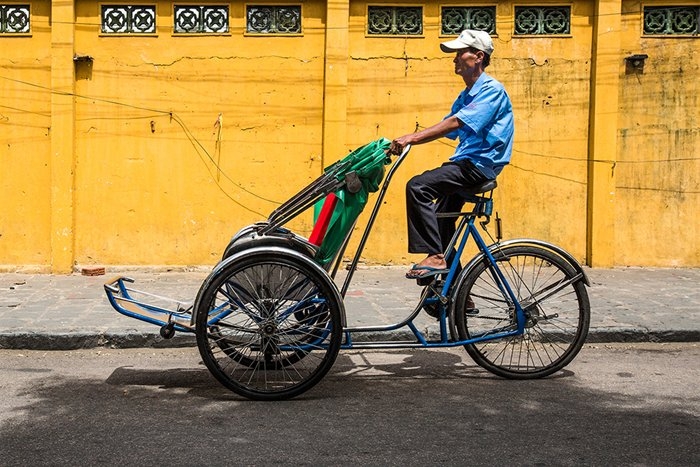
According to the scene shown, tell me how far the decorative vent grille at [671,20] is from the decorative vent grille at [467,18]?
71.0 inches

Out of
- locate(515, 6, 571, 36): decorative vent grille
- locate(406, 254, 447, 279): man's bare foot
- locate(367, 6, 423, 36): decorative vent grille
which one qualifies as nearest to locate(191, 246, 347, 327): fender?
locate(406, 254, 447, 279): man's bare foot

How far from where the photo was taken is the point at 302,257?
5277 mm

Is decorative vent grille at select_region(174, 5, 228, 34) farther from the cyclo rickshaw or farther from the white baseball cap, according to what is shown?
the white baseball cap

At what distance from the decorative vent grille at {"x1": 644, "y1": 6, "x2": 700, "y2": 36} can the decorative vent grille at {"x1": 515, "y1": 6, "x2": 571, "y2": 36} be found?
0.94m

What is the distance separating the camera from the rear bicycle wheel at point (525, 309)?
576 centimetres

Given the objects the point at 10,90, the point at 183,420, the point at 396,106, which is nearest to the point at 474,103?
the point at 183,420

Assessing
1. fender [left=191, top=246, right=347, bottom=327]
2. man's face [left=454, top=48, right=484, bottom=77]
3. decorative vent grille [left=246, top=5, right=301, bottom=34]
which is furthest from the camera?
decorative vent grille [left=246, top=5, right=301, bottom=34]

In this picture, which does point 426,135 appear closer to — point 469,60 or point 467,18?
point 469,60

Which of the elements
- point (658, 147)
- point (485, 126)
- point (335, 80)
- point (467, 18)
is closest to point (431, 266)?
point (485, 126)

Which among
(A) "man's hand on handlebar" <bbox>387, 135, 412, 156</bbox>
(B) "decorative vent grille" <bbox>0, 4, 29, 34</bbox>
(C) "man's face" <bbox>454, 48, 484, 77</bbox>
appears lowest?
(A) "man's hand on handlebar" <bbox>387, 135, 412, 156</bbox>

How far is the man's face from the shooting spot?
5789mm

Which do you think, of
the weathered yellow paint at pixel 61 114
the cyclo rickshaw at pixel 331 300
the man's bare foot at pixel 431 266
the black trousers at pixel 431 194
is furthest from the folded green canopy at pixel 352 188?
the weathered yellow paint at pixel 61 114

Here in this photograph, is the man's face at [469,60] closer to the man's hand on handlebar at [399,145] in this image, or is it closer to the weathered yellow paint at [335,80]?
the man's hand on handlebar at [399,145]

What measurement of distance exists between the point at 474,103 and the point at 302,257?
1.39m
